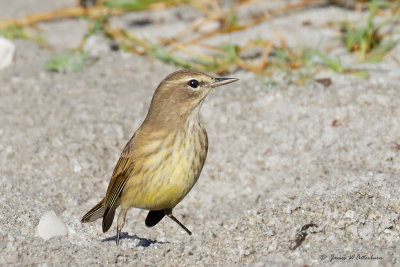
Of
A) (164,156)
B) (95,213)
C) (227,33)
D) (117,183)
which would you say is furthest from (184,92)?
(227,33)

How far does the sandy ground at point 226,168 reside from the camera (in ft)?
12.2

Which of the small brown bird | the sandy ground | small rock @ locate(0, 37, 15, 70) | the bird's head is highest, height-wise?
the bird's head

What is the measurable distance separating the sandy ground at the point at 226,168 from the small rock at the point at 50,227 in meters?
0.06

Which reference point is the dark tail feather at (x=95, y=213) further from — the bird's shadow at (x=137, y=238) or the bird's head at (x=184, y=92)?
the bird's head at (x=184, y=92)

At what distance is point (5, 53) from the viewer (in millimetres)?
6629

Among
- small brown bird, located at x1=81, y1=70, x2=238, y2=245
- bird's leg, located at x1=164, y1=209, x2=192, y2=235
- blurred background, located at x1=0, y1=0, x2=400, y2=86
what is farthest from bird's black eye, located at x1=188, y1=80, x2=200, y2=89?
blurred background, located at x1=0, y1=0, x2=400, y2=86

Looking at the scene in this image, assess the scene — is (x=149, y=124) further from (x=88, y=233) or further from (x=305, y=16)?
(x=305, y=16)

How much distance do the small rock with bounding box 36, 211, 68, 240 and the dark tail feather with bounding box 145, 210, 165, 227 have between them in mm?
518

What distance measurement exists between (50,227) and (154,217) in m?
0.67

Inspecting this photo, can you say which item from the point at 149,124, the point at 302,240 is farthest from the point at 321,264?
the point at 149,124

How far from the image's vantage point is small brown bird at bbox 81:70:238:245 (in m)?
3.95

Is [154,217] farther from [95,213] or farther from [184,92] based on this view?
[184,92]

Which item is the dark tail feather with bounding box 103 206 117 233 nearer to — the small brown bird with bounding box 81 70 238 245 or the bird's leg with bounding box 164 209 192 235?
the small brown bird with bounding box 81 70 238 245

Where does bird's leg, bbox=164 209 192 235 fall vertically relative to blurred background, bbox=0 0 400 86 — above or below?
above
